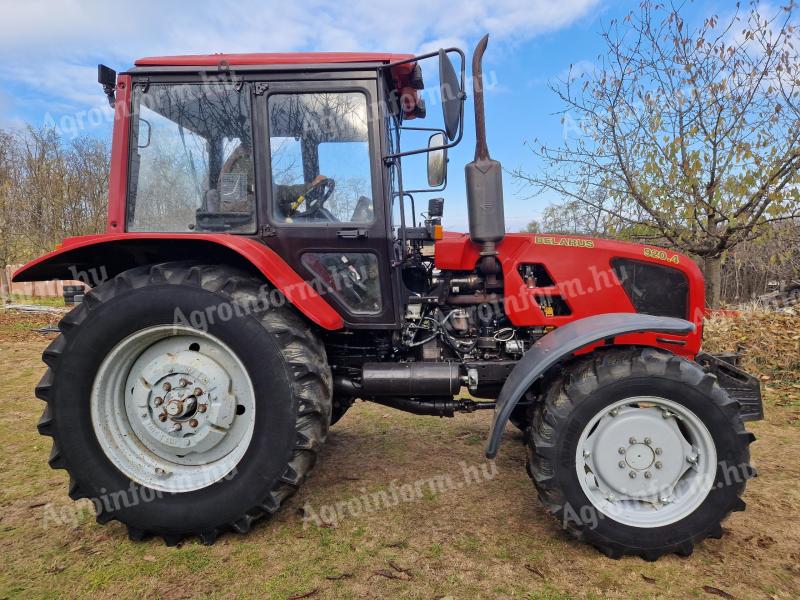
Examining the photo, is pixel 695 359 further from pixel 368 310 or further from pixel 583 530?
pixel 368 310

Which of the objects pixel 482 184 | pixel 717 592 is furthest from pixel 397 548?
pixel 482 184

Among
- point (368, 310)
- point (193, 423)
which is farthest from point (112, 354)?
point (368, 310)

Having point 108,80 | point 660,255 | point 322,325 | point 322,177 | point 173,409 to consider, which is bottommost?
point 173,409

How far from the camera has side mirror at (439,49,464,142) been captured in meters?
2.30

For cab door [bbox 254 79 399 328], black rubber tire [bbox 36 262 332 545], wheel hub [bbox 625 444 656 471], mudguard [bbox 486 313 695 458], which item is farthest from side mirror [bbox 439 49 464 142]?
wheel hub [bbox 625 444 656 471]

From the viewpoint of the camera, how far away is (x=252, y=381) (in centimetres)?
244

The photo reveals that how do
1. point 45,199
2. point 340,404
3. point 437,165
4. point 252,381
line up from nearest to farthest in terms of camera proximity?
point 252,381, point 437,165, point 340,404, point 45,199

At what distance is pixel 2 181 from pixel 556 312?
17.6 meters

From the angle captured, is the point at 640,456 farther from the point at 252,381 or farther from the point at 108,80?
the point at 108,80

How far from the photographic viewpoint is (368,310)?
9.17 feet

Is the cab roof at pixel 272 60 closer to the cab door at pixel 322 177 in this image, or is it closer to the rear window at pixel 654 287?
the cab door at pixel 322 177

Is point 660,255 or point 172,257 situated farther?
point 660,255

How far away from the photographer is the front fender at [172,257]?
8.12 feet

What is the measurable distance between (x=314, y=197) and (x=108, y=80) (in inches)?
48.3
